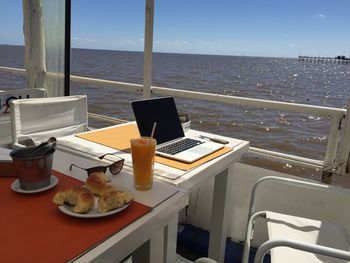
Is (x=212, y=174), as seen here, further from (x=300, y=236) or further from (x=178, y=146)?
(x=300, y=236)

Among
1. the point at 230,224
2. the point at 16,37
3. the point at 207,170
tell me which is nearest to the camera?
the point at 207,170

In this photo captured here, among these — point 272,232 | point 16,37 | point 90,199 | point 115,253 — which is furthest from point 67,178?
point 16,37

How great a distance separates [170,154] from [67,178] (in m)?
0.44

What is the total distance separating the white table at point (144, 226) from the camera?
0.65 meters

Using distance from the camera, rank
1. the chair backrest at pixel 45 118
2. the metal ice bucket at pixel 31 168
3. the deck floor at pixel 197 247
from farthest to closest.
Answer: the deck floor at pixel 197 247
the chair backrest at pixel 45 118
the metal ice bucket at pixel 31 168

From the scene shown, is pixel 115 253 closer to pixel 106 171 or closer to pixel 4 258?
pixel 4 258

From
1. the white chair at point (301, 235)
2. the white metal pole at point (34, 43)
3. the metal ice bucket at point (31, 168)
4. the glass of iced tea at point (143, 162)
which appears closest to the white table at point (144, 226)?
the glass of iced tea at point (143, 162)

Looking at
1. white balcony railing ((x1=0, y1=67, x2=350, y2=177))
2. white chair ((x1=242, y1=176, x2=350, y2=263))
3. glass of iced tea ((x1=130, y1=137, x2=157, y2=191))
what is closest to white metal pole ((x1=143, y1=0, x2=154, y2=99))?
white balcony railing ((x1=0, y1=67, x2=350, y2=177))

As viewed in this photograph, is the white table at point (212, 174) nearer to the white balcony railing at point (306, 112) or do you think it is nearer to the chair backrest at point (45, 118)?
the chair backrest at point (45, 118)

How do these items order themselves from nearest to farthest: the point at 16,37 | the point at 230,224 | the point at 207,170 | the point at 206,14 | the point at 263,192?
the point at 207,170 → the point at 263,192 → the point at 230,224 → the point at 16,37 → the point at 206,14

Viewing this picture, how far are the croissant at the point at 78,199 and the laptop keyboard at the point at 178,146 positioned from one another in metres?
0.56

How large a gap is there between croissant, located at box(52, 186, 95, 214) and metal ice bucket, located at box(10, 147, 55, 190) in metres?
0.12

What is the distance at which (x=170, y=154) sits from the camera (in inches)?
49.5

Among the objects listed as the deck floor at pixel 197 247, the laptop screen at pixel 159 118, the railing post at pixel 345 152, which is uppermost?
the laptop screen at pixel 159 118
